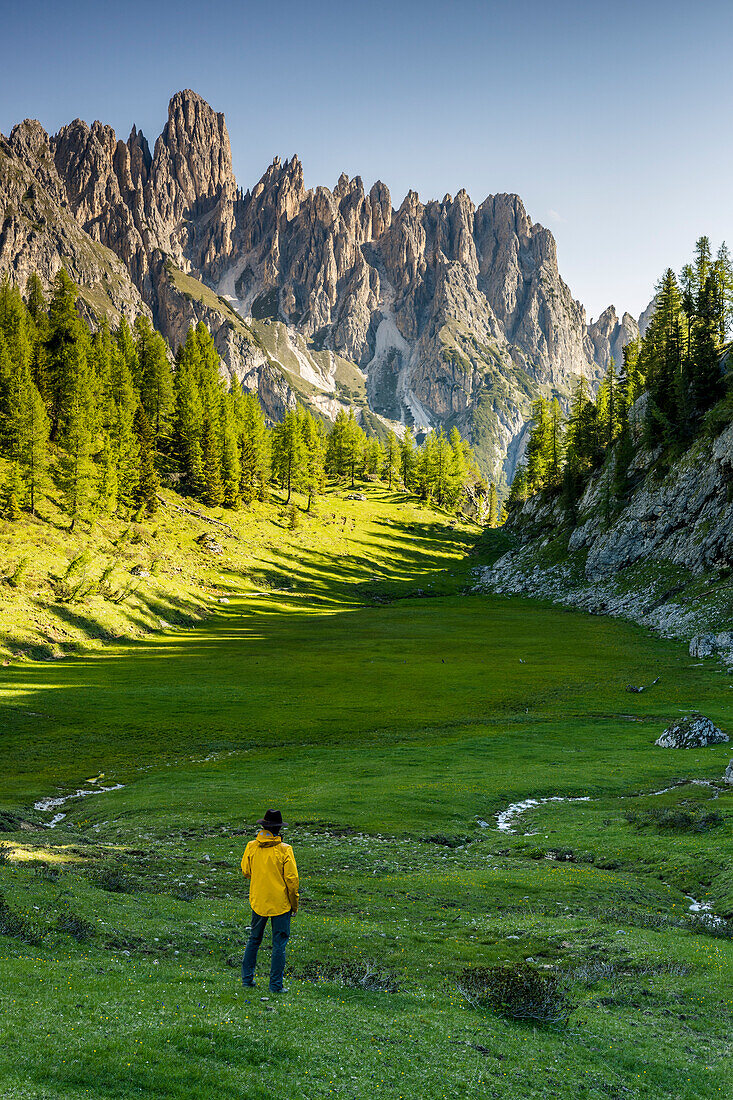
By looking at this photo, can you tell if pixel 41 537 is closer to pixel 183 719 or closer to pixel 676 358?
pixel 183 719

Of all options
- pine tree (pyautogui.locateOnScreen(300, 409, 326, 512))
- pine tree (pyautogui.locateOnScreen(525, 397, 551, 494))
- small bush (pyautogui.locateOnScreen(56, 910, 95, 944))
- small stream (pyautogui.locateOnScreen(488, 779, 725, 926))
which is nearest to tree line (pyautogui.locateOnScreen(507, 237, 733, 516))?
pine tree (pyautogui.locateOnScreen(525, 397, 551, 494))

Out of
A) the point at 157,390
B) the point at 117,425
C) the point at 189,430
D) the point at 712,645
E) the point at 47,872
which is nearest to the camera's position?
the point at 47,872

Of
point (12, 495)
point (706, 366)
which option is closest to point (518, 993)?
point (12, 495)

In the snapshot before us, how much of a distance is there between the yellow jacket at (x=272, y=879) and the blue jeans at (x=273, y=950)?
0.19 metres

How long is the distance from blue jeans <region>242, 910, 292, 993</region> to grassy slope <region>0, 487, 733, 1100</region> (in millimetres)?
Result: 524

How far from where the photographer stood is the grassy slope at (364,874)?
11.0 metres

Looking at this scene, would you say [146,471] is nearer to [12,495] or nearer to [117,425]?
[117,425]

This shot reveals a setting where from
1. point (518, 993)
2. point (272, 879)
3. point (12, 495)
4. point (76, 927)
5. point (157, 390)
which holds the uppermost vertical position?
point (157, 390)

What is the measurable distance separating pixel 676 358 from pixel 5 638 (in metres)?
123

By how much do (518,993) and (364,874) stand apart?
1132cm

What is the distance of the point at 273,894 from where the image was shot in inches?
538

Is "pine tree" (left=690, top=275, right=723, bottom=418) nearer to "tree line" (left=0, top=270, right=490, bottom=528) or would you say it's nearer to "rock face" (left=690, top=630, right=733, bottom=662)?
"rock face" (left=690, top=630, right=733, bottom=662)

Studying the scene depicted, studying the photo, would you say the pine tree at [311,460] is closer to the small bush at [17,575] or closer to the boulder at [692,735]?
the small bush at [17,575]

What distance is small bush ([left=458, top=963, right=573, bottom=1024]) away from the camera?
13.9 metres
